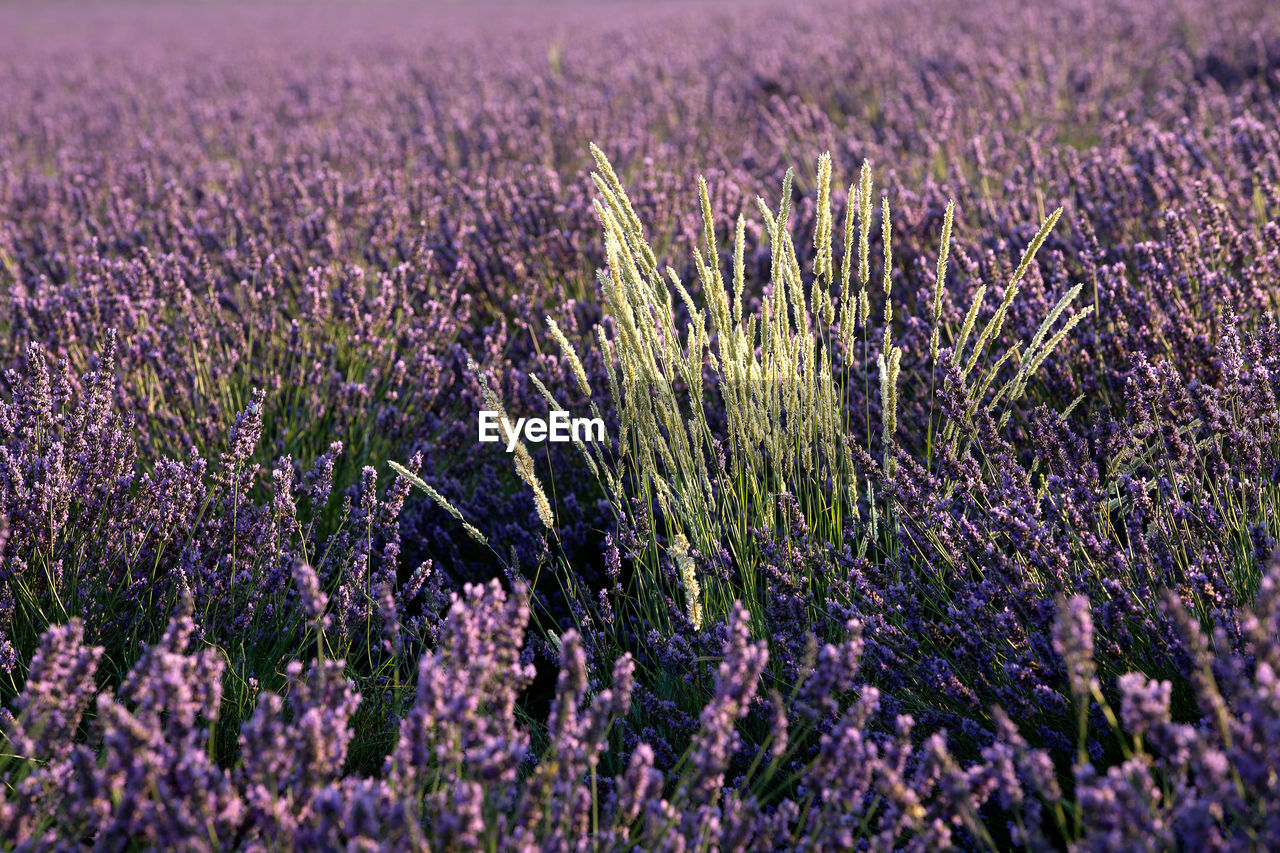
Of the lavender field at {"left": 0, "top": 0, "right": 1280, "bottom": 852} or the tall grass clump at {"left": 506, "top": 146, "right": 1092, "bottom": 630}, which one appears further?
the tall grass clump at {"left": 506, "top": 146, "right": 1092, "bottom": 630}

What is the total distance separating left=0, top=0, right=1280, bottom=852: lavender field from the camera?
1.14 meters

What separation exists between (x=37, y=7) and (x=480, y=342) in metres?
30.8

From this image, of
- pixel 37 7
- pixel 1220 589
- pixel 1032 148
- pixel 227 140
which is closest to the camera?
pixel 1220 589

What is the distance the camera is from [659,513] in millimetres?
2314

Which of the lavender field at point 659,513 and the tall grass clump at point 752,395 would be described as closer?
the lavender field at point 659,513

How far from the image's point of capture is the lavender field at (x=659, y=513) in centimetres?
114

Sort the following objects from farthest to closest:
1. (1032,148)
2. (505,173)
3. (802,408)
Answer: (505,173)
(1032,148)
(802,408)

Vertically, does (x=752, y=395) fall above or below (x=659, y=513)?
above

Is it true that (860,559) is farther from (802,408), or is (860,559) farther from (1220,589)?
(1220,589)

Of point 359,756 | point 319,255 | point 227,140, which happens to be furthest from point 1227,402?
point 227,140

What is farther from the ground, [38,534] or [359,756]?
[38,534]

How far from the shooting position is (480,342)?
10.4ft

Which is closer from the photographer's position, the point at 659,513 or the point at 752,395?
the point at 752,395

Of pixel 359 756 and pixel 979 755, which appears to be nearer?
pixel 979 755
